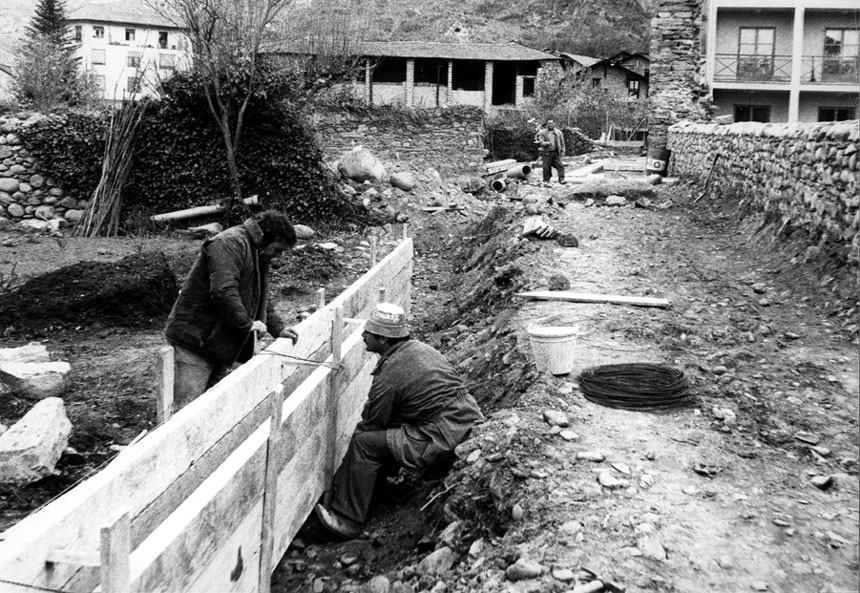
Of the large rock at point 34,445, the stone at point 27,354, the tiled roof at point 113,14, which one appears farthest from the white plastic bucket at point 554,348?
the tiled roof at point 113,14

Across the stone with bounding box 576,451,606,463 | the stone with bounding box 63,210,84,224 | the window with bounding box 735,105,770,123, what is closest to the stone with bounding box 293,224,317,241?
the stone with bounding box 63,210,84,224

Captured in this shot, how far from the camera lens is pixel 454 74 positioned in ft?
145

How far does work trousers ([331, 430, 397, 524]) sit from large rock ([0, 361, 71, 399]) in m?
3.04

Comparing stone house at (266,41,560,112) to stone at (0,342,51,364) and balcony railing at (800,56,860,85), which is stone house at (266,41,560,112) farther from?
stone at (0,342,51,364)

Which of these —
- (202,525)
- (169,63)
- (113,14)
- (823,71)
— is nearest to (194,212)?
(202,525)

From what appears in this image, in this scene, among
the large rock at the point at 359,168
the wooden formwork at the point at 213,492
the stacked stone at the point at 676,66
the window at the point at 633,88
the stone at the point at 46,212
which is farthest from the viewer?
the window at the point at 633,88

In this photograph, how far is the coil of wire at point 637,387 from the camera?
5672 millimetres

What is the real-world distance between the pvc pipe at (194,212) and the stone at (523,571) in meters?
11.6

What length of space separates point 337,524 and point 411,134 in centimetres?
1605

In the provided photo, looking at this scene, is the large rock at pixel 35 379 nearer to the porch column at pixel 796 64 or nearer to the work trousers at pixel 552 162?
the work trousers at pixel 552 162

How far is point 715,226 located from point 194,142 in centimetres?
883

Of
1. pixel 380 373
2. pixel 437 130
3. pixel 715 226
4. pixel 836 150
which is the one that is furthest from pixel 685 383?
pixel 437 130

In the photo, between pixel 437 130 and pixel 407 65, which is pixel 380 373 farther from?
pixel 407 65

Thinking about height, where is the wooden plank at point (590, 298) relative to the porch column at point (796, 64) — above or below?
below
